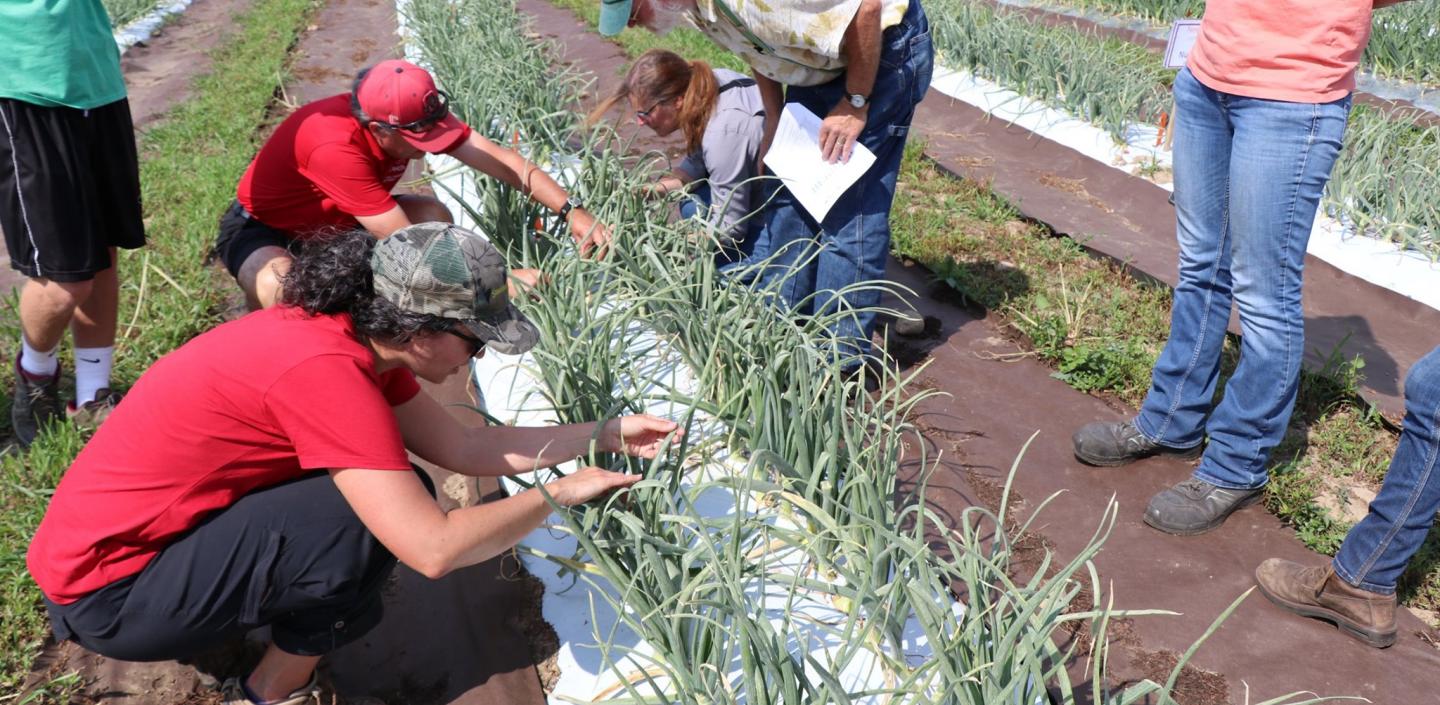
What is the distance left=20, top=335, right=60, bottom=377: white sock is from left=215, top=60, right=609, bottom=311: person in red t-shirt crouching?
0.44m

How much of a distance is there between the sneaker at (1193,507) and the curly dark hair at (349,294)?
4.74 ft

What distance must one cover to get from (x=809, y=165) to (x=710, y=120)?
452mm

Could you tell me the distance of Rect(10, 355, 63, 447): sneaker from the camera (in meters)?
2.41

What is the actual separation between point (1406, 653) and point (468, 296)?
5.43 ft

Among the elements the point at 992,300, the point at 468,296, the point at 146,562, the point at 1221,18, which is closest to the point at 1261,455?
the point at 1221,18

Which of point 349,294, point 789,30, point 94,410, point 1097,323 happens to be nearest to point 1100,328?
point 1097,323

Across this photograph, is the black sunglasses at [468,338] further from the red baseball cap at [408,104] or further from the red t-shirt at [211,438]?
the red baseball cap at [408,104]

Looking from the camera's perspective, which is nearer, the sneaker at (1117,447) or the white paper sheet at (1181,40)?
the sneaker at (1117,447)

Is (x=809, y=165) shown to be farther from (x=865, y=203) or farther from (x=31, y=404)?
(x=31, y=404)

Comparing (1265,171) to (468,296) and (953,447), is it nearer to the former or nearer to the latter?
(953,447)

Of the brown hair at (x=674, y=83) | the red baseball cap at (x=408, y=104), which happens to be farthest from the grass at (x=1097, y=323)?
the red baseball cap at (x=408, y=104)

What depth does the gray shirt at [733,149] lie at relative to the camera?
271cm

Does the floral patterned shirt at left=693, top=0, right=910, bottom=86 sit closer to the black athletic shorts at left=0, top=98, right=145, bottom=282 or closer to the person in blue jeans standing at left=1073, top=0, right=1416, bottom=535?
the person in blue jeans standing at left=1073, top=0, right=1416, bottom=535

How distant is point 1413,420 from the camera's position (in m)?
1.69
